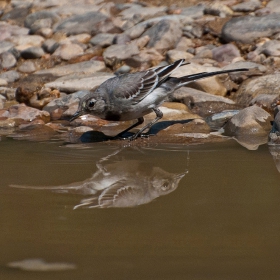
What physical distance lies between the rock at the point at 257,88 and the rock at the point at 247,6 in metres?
3.37

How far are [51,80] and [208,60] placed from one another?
9.70ft

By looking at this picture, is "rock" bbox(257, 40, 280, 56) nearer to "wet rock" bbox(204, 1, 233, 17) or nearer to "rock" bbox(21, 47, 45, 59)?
"wet rock" bbox(204, 1, 233, 17)

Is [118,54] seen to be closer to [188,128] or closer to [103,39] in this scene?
[103,39]

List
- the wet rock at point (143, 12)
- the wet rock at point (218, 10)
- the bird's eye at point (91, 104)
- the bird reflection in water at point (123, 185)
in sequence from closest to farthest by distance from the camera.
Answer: the bird reflection in water at point (123, 185), the bird's eye at point (91, 104), the wet rock at point (218, 10), the wet rock at point (143, 12)

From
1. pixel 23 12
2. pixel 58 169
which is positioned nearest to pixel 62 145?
pixel 58 169

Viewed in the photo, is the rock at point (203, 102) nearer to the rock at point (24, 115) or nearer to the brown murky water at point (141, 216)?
the rock at point (24, 115)

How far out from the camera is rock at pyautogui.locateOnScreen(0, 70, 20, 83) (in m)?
11.8

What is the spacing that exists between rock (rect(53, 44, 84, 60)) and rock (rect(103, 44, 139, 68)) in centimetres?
67

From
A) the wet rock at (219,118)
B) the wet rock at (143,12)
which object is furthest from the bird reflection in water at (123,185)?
the wet rock at (143,12)

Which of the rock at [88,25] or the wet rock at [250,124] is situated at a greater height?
the wet rock at [250,124]

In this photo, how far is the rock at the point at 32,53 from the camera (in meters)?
12.5

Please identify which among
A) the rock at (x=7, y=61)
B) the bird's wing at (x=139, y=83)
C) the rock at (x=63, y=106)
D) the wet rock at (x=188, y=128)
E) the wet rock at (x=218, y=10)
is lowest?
the rock at (x=7, y=61)

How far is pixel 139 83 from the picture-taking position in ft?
25.8

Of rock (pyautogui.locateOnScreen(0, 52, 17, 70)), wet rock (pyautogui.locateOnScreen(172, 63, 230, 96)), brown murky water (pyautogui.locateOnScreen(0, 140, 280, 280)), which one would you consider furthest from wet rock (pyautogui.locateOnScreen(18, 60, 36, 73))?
brown murky water (pyautogui.locateOnScreen(0, 140, 280, 280))
